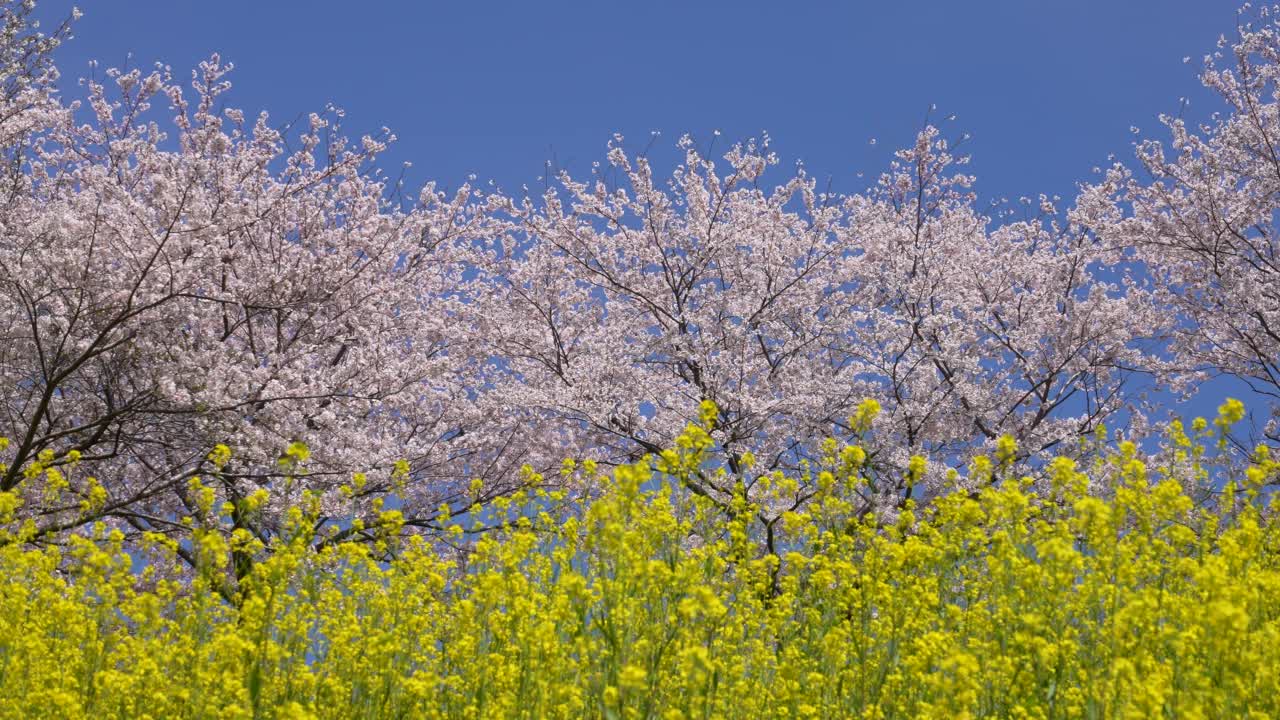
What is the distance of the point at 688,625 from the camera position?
15.8ft

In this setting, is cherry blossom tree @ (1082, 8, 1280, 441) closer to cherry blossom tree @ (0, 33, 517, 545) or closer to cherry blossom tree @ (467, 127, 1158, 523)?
cherry blossom tree @ (467, 127, 1158, 523)

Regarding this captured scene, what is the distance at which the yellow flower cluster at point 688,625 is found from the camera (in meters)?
4.55

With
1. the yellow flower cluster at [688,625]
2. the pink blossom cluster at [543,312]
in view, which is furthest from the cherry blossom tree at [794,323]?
the yellow flower cluster at [688,625]

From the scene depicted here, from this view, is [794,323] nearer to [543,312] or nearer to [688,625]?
[543,312]

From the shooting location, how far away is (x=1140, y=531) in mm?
6176

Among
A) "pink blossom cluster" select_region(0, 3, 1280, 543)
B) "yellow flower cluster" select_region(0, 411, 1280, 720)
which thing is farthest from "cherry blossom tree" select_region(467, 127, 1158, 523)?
"yellow flower cluster" select_region(0, 411, 1280, 720)

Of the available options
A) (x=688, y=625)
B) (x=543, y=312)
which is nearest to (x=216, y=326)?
(x=543, y=312)

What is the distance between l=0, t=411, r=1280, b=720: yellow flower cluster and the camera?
4.55 meters

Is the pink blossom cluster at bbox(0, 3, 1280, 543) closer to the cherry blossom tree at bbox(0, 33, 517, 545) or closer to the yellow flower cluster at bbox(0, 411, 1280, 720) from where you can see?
the cherry blossom tree at bbox(0, 33, 517, 545)

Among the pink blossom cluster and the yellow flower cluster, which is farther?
the pink blossom cluster

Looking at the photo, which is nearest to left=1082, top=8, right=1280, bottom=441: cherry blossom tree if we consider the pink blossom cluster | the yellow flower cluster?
the pink blossom cluster

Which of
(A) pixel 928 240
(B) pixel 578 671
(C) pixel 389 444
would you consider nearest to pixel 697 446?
(B) pixel 578 671

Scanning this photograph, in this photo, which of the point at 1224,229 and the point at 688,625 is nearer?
the point at 688,625

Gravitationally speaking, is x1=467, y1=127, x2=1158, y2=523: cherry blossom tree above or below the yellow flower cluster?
above
